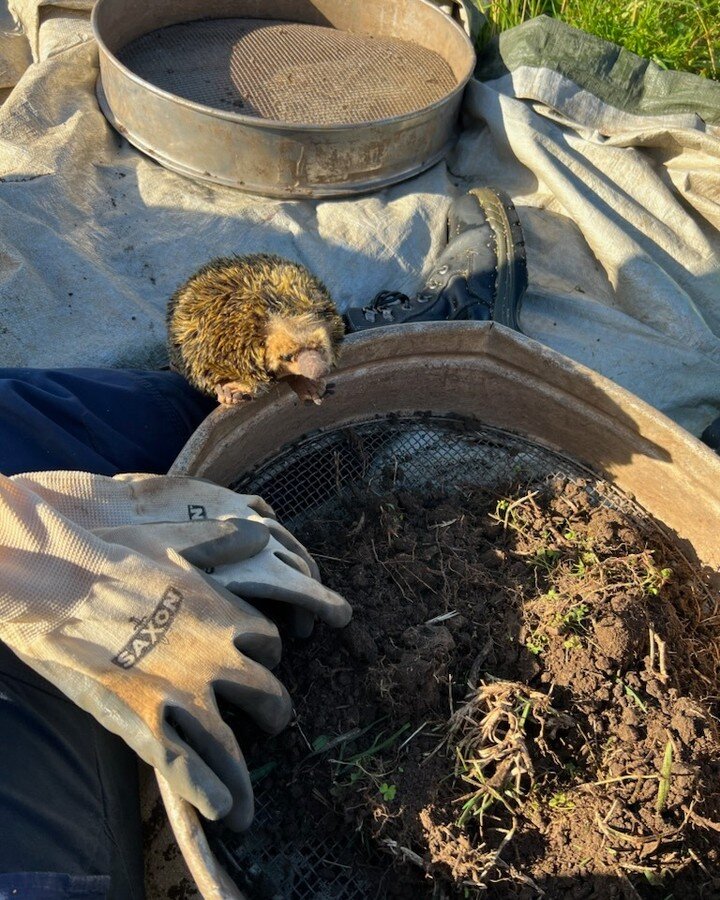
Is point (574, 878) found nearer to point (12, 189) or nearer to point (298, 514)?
point (298, 514)

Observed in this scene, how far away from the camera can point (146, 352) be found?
2.28 metres

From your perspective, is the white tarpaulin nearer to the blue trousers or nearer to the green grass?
the green grass

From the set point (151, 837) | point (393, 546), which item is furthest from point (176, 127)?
point (151, 837)

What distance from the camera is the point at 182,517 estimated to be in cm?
143

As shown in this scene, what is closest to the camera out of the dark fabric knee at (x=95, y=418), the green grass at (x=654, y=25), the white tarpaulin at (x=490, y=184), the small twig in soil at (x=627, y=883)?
the small twig in soil at (x=627, y=883)

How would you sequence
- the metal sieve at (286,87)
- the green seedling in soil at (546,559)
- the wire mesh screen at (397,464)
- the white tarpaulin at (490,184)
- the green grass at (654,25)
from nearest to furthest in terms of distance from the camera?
1. the green seedling in soil at (546,559)
2. the wire mesh screen at (397,464)
3. the white tarpaulin at (490,184)
4. the metal sieve at (286,87)
5. the green grass at (654,25)

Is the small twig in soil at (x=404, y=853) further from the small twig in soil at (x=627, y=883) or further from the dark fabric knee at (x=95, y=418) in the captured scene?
the dark fabric knee at (x=95, y=418)

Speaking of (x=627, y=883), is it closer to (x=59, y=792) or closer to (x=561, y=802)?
(x=561, y=802)

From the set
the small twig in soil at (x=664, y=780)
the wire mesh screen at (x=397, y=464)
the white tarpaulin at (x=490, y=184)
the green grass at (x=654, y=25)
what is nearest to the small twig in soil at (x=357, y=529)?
the wire mesh screen at (x=397, y=464)

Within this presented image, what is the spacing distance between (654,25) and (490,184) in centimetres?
114

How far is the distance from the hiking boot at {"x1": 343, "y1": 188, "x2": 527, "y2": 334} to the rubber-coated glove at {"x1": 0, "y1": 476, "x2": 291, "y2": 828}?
1313mm

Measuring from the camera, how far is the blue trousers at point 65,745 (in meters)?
1.06

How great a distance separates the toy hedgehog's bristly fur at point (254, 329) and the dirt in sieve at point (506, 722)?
467 millimetres

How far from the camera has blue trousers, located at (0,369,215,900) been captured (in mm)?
1061
